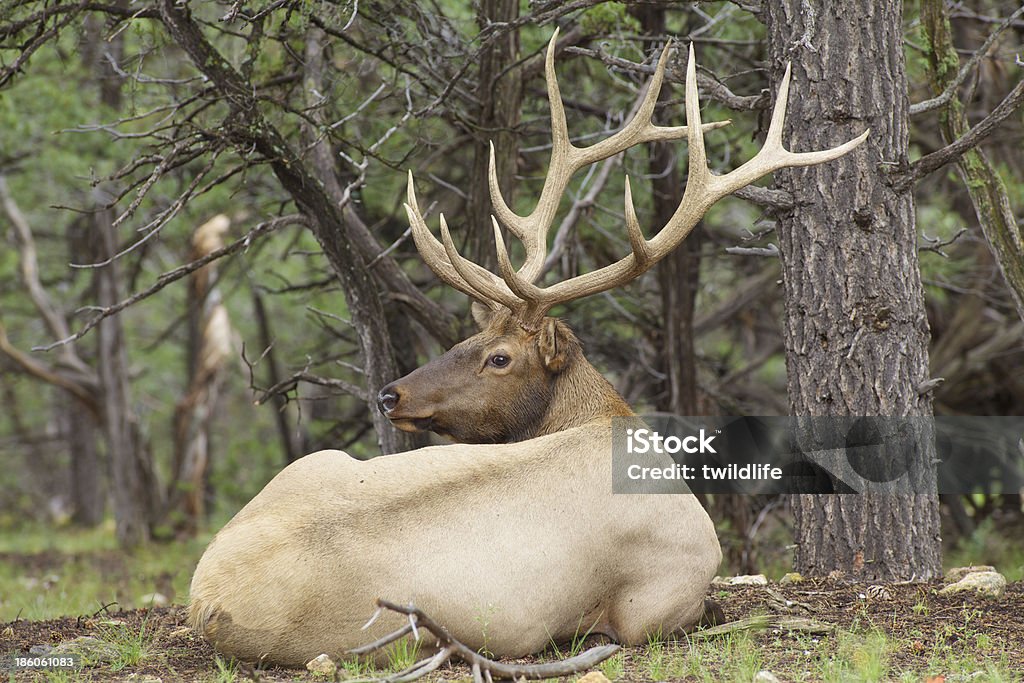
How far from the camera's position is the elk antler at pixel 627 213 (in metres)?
5.15

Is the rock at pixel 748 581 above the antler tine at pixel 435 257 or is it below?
below

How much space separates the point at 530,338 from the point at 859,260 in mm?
1665

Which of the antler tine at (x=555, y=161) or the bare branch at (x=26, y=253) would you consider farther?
the bare branch at (x=26, y=253)

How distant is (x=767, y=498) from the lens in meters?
9.82

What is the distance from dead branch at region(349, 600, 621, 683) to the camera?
12.0 feet

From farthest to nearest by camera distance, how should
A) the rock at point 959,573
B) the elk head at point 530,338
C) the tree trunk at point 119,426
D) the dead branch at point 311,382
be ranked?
the tree trunk at point 119,426, the dead branch at point 311,382, the rock at point 959,573, the elk head at point 530,338

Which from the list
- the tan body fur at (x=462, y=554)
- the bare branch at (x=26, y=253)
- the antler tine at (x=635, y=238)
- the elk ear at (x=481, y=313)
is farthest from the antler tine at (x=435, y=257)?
the bare branch at (x=26, y=253)

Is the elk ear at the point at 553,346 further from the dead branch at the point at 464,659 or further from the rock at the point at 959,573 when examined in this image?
the rock at the point at 959,573

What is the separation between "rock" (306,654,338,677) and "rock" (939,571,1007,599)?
2.99 meters

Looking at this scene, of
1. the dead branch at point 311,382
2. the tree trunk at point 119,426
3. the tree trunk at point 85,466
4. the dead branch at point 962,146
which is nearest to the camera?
the dead branch at point 962,146

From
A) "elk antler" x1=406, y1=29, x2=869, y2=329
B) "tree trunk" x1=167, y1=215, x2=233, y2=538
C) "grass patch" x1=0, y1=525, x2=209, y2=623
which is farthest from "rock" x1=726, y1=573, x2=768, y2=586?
"tree trunk" x1=167, y1=215, x2=233, y2=538

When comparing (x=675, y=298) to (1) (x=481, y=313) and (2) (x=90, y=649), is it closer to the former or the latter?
(1) (x=481, y=313)

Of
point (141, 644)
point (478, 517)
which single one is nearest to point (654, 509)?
point (478, 517)

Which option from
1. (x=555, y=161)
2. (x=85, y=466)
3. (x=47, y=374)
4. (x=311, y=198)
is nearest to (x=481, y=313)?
(x=555, y=161)
